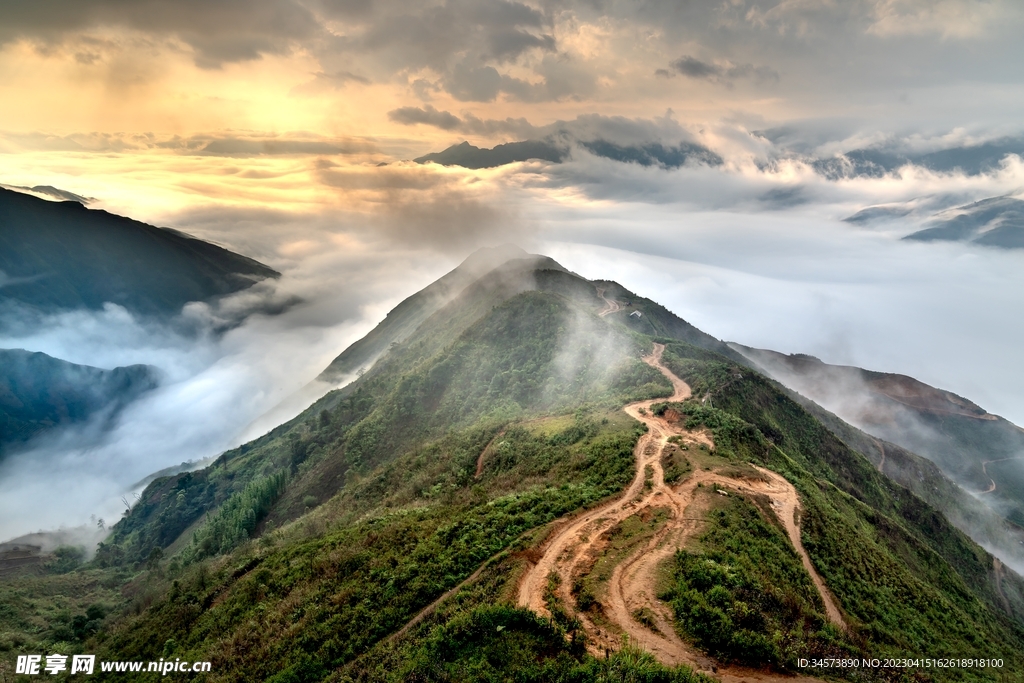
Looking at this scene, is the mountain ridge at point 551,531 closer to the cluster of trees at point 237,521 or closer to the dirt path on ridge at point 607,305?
the cluster of trees at point 237,521

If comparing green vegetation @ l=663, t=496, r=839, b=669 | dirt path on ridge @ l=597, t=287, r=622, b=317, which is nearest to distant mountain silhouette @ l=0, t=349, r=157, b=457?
dirt path on ridge @ l=597, t=287, r=622, b=317

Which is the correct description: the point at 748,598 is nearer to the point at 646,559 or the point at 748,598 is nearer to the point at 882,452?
the point at 646,559

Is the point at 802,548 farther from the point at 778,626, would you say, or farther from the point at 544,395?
the point at 544,395

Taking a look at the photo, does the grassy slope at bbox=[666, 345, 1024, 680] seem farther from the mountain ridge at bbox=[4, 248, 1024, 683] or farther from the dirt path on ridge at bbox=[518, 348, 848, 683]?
the dirt path on ridge at bbox=[518, 348, 848, 683]

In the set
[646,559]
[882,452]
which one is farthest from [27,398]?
[882,452]

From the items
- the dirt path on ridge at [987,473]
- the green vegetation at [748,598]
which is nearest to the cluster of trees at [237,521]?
the green vegetation at [748,598]

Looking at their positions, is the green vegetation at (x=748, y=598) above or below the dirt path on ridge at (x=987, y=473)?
above

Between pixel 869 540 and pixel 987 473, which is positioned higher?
pixel 869 540

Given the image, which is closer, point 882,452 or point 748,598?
point 748,598

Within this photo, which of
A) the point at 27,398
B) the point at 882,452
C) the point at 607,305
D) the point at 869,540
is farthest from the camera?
the point at 27,398
